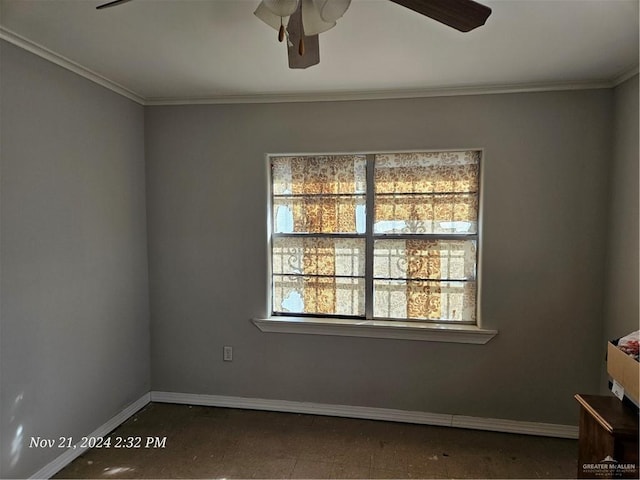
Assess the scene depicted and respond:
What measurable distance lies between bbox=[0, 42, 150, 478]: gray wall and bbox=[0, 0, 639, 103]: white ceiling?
9.3 inches

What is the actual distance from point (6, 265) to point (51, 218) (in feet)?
1.13

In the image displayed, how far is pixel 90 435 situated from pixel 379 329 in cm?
200

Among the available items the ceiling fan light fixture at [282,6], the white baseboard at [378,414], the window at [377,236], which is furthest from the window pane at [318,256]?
the ceiling fan light fixture at [282,6]

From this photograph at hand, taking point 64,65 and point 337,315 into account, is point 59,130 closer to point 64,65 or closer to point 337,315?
point 64,65

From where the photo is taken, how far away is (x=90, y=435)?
2.37 m

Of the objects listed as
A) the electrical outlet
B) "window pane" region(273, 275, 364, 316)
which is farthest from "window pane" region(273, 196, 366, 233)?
the electrical outlet

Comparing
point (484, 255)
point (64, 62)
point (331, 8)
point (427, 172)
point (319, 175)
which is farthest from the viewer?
point (319, 175)

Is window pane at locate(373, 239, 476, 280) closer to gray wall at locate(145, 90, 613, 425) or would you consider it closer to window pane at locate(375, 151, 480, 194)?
gray wall at locate(145, 90, 613, 425)

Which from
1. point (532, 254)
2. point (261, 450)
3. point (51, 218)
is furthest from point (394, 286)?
point (51, 218)

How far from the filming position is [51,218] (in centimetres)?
205

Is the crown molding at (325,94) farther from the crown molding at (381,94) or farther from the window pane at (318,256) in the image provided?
the window pane at (318,256)

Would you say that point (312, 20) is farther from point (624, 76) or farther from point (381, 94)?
point (624, 76)

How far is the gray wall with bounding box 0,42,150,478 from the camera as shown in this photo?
1850 millimetres

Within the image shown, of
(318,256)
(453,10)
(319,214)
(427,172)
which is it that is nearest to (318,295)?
(318,256)
